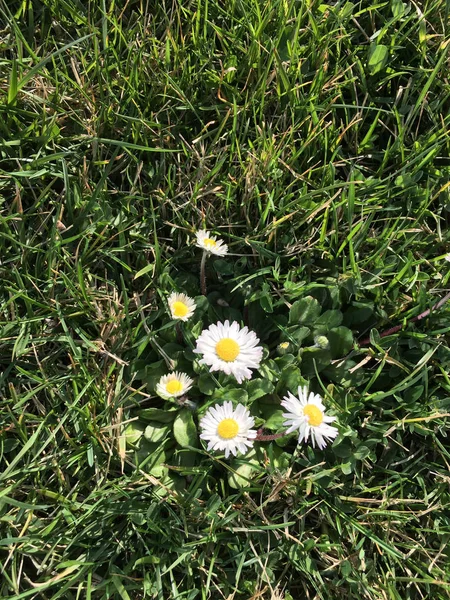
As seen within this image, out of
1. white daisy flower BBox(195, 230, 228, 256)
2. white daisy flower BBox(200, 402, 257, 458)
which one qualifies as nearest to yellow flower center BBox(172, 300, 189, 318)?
white daisy flower BBox(195, 230, 228, 256)

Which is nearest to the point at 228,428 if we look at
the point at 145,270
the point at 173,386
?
the point at 173,386

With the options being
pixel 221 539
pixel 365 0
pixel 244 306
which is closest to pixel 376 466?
pixel 221 539

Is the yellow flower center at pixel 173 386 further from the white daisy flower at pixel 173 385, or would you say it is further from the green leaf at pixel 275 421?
the green leaf at pixel 275 421

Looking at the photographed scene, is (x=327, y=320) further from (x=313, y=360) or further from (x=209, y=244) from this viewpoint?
(x=209, y=244)

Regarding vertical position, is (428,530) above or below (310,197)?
below

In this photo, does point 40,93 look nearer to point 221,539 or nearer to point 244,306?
point 244,306

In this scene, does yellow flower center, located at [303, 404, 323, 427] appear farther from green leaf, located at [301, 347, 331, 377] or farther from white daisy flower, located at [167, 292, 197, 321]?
white daisy flower, located at [167, 292, 197, 321]
